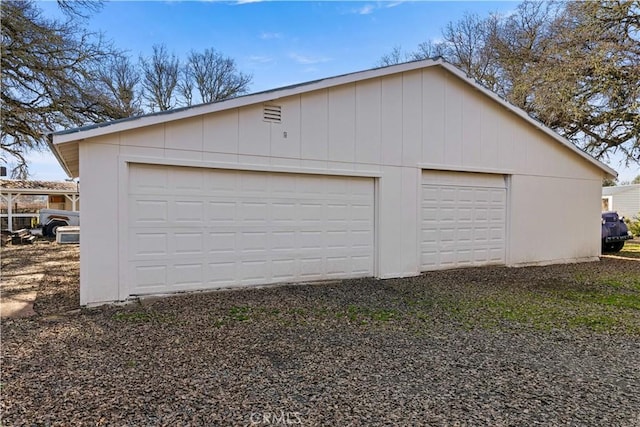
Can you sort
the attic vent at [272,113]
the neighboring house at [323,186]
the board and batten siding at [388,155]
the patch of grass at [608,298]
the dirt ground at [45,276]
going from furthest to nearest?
the attic vent at [272,113] → the patch of grass at [608,298] → the dirt ground at [45,276] → the neighboring house at [323,186] → the board and batten siding at [388,155]

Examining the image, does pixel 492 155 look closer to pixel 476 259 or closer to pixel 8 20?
pixel 476 259

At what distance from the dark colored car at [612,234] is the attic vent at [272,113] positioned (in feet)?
40.4

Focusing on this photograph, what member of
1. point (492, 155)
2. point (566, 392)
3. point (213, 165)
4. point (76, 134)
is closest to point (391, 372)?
point (566, 392)

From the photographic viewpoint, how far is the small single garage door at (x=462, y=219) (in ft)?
28.1

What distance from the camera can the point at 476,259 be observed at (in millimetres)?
9148

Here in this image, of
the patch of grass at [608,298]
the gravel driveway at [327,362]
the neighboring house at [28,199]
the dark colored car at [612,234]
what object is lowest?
the patch of grass at [608,298]

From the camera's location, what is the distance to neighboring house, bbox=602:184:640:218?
28016 millimetres

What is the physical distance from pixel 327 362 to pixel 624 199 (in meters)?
33.6

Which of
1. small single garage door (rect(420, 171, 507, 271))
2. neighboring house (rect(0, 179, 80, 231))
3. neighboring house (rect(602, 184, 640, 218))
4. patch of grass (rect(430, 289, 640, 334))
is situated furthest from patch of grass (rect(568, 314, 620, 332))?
neighboring house (rect(602, 184, 640, 218))

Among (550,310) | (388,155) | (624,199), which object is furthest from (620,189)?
(550,310)

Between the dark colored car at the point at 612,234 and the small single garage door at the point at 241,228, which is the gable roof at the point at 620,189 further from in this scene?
the small single garage door at the point at 241,228

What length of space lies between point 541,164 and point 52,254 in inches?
548

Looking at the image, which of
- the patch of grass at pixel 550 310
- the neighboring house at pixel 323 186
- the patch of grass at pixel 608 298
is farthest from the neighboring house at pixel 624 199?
the patch of grass at pixel 550 310

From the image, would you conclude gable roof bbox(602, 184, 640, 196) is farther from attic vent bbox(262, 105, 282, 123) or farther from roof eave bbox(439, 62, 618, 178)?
attic vent bbox(262, 105, 282, 123)
